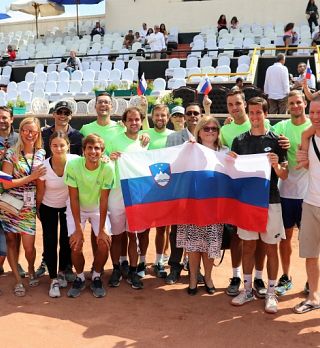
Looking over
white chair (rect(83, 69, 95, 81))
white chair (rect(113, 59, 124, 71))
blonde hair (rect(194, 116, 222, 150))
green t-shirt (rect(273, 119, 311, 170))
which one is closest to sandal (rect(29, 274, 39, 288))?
blonde hair (rect(194, 116, 222, 150))

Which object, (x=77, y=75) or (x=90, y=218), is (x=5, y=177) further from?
(x=77, y=75)

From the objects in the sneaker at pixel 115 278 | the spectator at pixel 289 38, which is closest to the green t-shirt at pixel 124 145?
the sneaker at pixel 115 278

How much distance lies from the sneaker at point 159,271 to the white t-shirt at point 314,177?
2056 mm

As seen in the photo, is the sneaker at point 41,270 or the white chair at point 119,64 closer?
→ the sneaker at point 41,270

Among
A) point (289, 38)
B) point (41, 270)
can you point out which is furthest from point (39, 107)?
point (289, 38)

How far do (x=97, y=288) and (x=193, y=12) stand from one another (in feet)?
74.0

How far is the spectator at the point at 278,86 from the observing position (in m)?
11.4

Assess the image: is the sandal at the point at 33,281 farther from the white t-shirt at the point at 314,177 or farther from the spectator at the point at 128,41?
the spectator at the point at 128,41

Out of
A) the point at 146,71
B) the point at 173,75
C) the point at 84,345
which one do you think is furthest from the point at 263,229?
the point at 146,71

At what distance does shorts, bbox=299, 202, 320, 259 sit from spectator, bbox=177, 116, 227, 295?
Answer: 918mm

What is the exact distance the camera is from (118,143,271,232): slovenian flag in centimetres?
503

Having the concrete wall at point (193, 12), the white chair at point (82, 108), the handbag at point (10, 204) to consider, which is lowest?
the handbag at point (10, 204)

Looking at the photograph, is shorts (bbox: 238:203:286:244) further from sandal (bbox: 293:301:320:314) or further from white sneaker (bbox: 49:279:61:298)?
white sneaker (bbox: 49:279:61:298)

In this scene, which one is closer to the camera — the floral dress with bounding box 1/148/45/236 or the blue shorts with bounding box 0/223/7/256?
the floral dress with bounding box 1/148/45/236
